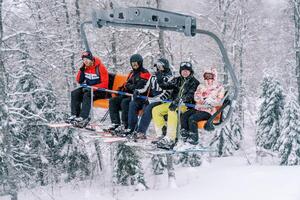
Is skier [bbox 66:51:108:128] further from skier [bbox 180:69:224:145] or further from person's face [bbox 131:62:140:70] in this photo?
skier [bbox 180:69:224:145]

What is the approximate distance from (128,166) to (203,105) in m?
13.8

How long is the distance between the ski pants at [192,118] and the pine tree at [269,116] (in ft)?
59.2

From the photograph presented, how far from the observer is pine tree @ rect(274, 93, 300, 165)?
22573 millimetres

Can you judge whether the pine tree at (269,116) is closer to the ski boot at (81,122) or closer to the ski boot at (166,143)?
the ski boot at (81,122)

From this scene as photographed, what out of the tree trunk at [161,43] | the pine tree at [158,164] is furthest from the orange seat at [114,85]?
the pine tree at [158,164]

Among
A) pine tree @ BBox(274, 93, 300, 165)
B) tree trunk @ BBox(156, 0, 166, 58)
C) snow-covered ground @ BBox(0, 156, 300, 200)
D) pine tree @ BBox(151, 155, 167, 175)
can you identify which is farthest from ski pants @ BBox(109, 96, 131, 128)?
pine tree @ BBox(274, 93, 300, 165)

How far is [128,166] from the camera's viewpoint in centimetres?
2091

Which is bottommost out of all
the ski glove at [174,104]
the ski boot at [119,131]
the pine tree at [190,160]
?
the pine tree at [190,160]

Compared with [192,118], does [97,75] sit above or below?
above

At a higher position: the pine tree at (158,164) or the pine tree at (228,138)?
the pine tree at (228,138)

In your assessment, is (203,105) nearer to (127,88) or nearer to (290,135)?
(127,88)

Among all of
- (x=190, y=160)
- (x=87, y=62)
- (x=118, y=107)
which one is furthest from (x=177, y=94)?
(x=190, y=160)

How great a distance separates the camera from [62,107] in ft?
73.5

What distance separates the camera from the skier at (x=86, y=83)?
895 centimetres
